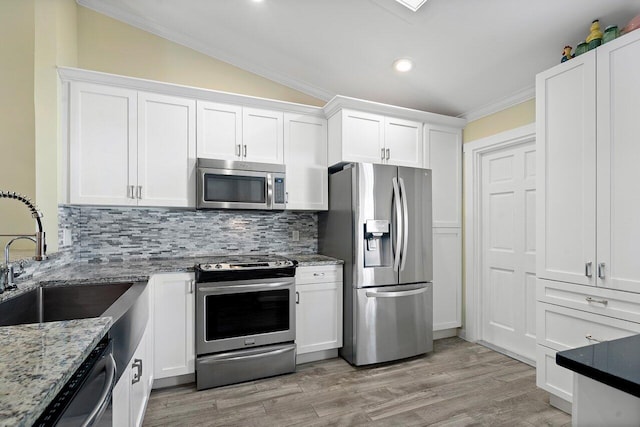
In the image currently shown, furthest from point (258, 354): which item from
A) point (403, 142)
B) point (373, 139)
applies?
point (403, 142)

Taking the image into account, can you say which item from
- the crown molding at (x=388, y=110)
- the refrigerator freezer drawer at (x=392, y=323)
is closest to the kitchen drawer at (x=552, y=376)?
the refrigerator freezer drawer at (x=392, y=323)

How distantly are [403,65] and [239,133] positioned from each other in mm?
1619

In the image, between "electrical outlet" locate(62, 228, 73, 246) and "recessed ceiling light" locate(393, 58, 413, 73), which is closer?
"electrical outlet" locate(62, 228, 73, 246)

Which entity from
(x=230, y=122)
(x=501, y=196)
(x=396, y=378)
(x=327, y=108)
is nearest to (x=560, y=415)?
(x=396, y=378)

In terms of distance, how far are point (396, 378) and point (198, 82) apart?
323cm

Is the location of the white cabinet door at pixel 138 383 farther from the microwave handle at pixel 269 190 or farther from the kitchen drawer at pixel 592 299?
the kitchen drawer at pixel 592 299

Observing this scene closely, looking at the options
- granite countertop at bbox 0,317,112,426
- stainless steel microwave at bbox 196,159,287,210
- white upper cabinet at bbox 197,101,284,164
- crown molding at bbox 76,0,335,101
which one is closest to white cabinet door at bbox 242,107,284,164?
white upper cabinet at bbox 197,101,284,164

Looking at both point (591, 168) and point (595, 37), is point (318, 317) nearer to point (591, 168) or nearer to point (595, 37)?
point (591, 168)

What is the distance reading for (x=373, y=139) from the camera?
315 cm

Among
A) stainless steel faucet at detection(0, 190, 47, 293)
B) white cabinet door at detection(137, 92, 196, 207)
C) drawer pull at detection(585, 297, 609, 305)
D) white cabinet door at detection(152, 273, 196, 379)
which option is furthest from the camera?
white cabinet door at detection(137, 92, 196, 207)

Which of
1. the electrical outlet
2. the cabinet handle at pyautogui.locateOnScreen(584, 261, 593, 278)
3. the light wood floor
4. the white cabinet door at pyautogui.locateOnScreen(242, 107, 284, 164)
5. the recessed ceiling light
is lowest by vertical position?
the light wood floor

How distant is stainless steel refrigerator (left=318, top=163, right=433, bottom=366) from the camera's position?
111 inches

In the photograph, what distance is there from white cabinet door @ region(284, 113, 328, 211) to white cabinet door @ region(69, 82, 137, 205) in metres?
1.31

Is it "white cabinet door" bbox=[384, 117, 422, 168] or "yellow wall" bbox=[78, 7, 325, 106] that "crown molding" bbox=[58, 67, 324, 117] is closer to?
"yellow wall" bbox=[78, 7, 325, 106]
